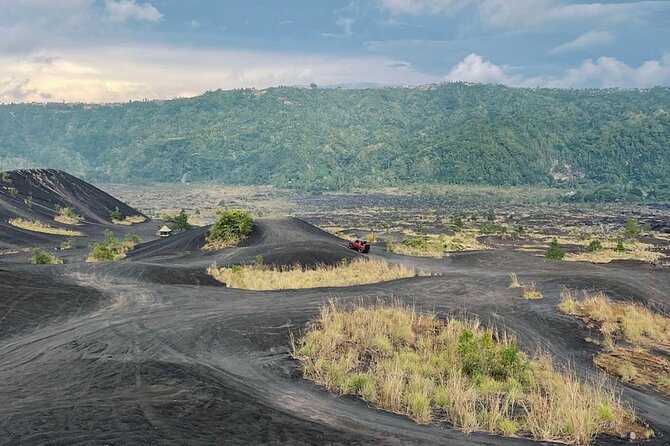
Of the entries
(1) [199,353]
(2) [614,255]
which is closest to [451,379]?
(1) [199,353]

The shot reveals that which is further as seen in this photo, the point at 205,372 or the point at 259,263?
the point at 259,263

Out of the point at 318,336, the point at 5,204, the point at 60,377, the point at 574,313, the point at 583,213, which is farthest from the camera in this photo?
the point at 583,213

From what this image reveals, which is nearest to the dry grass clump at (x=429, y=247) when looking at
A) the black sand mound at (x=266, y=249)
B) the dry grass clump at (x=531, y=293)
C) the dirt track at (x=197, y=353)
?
the black sand mound at (x=266, y=249)

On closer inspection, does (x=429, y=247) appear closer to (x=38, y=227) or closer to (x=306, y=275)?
(x=306, y=275)

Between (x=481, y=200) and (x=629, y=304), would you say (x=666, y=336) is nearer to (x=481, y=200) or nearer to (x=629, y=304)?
(x=629, y=304)

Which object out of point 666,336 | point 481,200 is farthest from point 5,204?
point 481,200

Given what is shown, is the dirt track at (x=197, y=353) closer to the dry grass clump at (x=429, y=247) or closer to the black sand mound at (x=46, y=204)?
the dry grass clump at (x=429, y=247)
